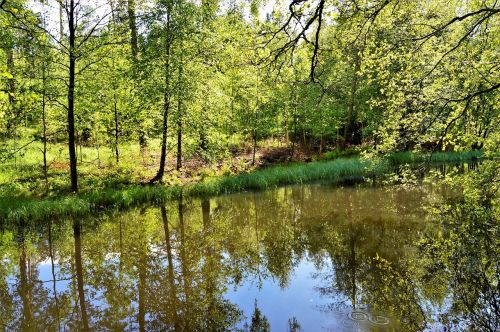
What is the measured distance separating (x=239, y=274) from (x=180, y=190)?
333 inches

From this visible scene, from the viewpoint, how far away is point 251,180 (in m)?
16.8

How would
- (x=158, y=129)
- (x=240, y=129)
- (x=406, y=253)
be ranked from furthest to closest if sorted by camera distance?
(x=240, y=129)
(x=158, y=129)
(x=406, y=253)

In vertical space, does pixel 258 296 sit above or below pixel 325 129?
below

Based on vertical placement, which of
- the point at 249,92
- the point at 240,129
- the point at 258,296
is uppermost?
the point at 249,92

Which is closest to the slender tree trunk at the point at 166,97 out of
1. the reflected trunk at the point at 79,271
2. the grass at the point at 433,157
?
the reflected trunk at the point at 79,271

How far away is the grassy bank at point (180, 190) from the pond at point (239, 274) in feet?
2.50

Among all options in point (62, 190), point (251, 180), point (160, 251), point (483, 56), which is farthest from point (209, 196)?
point (483, 56)

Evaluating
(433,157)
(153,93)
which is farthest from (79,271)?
(433,157)

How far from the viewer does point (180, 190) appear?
1507 cm

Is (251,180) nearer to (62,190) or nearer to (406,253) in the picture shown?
(62,190)

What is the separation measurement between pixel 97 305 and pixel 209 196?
30.9 feet

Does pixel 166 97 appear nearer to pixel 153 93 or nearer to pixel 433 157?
pixel 153 93

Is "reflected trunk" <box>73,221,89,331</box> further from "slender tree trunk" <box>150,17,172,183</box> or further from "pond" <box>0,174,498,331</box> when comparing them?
"slender tree trunk" <box>150,17,172,183</box>

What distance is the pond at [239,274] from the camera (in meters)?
5.30
